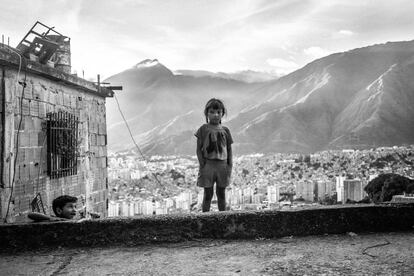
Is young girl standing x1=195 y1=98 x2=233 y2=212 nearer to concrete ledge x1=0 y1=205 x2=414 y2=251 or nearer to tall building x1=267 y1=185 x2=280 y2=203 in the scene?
concrete ledge x1=0 y1=205 x2=414 y2=251

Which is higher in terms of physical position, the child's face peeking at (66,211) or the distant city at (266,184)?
the child's face peeking at (66,211)

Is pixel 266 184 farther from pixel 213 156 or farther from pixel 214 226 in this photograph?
pixel 214 226

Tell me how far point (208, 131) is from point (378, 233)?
2496 millimetres

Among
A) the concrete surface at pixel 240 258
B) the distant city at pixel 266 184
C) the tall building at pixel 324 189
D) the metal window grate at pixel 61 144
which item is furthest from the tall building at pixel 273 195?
the concrete surface at pixel 240 258

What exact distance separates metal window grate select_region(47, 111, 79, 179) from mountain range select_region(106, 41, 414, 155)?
144ft

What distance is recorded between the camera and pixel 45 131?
6.75m

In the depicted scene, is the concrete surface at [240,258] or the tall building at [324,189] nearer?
the concrete surface at [240,258]

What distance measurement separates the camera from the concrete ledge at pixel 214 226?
3561 mm

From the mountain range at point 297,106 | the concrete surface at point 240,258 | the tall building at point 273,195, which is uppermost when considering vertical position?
the mountain range at point 297,106

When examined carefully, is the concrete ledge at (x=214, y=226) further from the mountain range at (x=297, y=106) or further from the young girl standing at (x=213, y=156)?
the mountain range at (x=297, y=106)

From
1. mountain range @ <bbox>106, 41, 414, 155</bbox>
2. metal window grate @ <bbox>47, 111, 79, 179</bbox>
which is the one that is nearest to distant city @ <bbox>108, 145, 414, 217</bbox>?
metal window grate @ <bbox>47, 111, 79, 179</bbox>

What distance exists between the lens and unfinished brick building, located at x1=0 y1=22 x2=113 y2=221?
5.72m

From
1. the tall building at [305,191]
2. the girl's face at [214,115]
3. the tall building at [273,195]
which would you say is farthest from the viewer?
the tall building at [305,191]

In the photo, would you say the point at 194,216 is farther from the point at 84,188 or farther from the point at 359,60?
the point at 359,60
